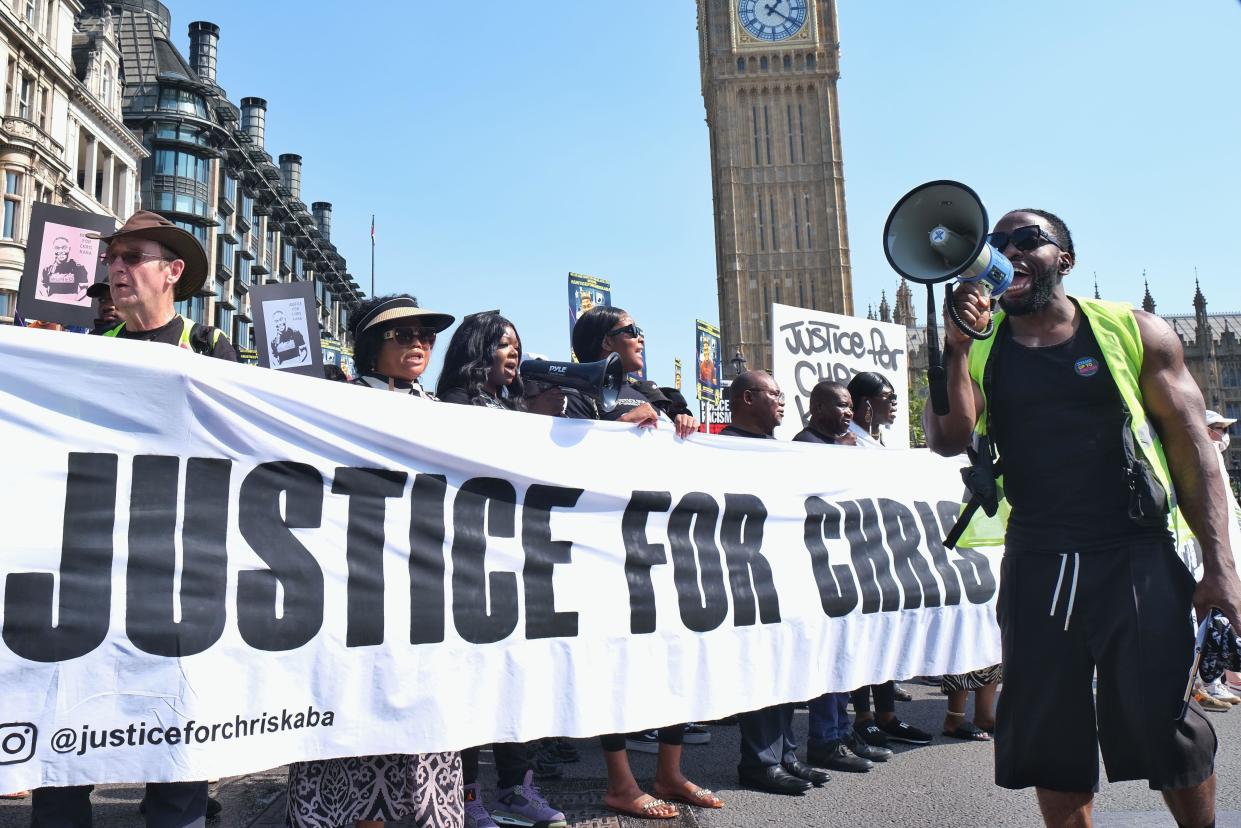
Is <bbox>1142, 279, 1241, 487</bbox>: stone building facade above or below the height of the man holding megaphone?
above

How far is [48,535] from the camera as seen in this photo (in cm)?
265

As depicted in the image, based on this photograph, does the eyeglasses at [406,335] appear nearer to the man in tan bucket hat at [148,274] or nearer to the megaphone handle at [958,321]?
the man in tan bucket hat at [148,274]

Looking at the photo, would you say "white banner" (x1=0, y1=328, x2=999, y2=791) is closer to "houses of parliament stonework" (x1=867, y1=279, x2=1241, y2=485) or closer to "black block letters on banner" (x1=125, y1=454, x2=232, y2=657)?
"black block letters on banner" (x1=125, y1=454, x2=232, y2=657)

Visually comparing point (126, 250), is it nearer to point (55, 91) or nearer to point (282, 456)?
point (282, 456)

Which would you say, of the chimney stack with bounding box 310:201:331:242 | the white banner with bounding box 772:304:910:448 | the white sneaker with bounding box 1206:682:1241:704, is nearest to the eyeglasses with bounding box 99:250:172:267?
the white banner with bounding box 772:304:910:448

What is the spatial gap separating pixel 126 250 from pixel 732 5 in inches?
2913

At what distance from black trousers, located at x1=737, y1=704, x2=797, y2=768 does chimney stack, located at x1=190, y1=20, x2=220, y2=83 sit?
5452 centimetres

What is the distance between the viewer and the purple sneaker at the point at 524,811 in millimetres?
3756

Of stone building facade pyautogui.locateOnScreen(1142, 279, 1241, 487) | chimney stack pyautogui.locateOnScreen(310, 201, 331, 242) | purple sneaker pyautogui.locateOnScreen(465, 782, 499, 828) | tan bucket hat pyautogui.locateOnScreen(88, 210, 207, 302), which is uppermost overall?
chimney stack pyautogui.locateOnScreen(310, 201, 331, 242)

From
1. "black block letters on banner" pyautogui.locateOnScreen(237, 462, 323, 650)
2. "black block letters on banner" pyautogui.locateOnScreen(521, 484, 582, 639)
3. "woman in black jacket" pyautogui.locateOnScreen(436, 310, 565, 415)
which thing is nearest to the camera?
"black block letters on banner" pyautogui.locateOnScreen(237, 462, 323, 650)

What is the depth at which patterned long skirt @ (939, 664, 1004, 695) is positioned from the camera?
17.3 ft

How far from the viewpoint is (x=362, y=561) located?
3.17m

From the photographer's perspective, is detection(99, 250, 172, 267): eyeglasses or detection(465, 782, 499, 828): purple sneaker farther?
detection(465, 782, 499, 828): purple sneaker

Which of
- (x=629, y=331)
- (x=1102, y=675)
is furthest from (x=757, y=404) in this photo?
(x=1102, y=675)
